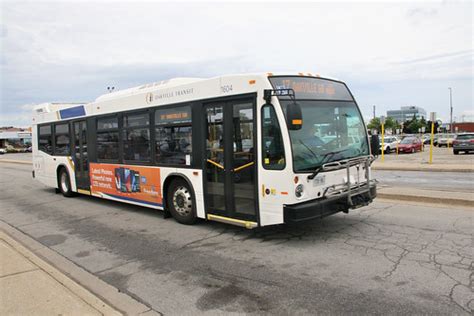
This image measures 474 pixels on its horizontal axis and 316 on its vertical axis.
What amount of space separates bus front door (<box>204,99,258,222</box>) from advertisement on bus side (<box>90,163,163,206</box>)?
1848mm

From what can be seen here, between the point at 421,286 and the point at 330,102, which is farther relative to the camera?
the point at 330,102

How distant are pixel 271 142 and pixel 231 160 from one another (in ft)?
3.18

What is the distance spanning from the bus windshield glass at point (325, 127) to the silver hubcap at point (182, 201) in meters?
2.78

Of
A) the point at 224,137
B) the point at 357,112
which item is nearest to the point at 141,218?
the point at 224,137

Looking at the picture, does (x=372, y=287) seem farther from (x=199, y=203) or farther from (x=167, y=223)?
(x=167, y=223)

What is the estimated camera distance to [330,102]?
21.1 feet

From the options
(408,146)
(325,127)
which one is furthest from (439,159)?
(325,127)

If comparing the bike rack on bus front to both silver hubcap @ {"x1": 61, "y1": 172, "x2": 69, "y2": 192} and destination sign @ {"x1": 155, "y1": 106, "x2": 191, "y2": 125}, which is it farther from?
silver hubcap @ {"x1": 61, "y1": 172, "x2": 69, "y2": 192}

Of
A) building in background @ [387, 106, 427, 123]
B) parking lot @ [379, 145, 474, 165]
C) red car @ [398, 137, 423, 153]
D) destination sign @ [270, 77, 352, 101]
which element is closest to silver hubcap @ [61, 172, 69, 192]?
destination sign @ [270, 77, 352, 101]

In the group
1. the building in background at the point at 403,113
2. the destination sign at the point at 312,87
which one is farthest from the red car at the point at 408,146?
the building in background at the point at 403,113

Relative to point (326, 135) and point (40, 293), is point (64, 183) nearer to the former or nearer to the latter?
point (40, 293)

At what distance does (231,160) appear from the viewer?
6.45m

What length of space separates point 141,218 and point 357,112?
5359 millimetres

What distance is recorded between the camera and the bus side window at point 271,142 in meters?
5.68
